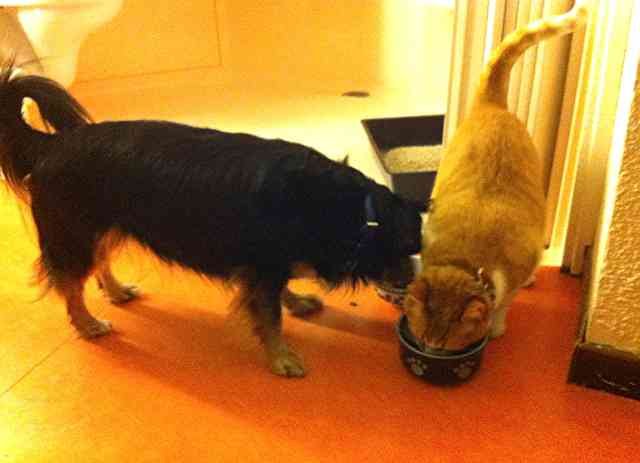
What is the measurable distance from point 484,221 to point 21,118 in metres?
1.10

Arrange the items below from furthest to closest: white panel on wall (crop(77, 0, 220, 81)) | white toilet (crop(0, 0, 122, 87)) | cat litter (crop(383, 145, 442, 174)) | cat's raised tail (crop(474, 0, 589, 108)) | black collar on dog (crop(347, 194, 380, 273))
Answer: white panel on wall (crop(77, 0, 220, 81)) < cat litter (crop(383, 145, 442, 174)) < white toilet (crop(0, 0, 122, 87)) < cat's raised tail (crop(474, 0, 589, 108)) < black collar on dog (crop(347, 194, 380, 273))

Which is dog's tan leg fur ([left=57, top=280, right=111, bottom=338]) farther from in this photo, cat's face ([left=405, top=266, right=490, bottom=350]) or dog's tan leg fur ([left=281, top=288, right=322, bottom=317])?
cat's face ([left=405, top=266, right=490, bottom=350])

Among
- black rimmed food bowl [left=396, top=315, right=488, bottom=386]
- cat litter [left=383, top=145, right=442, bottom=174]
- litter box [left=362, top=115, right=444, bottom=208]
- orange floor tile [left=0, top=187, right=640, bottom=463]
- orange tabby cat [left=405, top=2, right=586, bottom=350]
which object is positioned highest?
orange tabby cat [left=405, top=2, right=586, bottom=350]

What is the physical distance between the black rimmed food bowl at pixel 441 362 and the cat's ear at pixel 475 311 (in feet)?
0.48

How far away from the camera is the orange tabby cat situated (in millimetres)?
1258

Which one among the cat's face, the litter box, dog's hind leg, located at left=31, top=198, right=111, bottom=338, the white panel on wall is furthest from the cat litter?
the white panel on wall

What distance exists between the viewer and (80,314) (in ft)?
5.24

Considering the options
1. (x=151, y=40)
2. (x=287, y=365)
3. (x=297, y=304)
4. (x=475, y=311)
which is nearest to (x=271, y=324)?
(x=287, y=365)

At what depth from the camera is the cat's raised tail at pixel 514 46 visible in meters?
1.43

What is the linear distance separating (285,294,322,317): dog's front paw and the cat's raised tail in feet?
2.33

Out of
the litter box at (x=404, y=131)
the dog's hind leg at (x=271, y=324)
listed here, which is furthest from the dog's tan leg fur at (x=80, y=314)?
the litter box at (x=404, y=131)

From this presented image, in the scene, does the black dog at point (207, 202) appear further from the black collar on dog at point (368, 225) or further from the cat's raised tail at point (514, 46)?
the cat's raised tail at point (514, 46)

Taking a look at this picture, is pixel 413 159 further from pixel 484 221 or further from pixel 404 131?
pixel 484 221

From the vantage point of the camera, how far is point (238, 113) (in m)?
2.90
